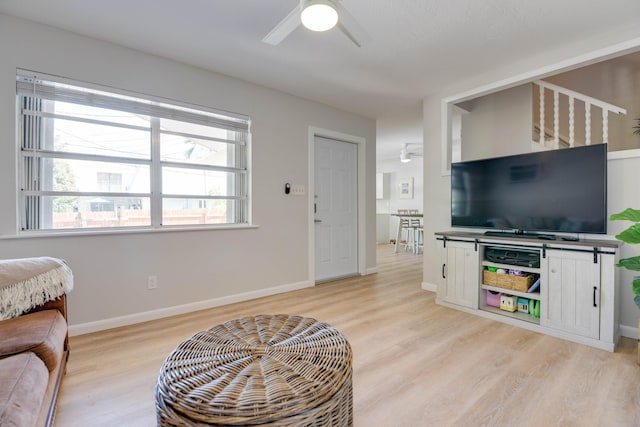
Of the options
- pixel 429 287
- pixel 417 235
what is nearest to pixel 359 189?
pixel 429 287

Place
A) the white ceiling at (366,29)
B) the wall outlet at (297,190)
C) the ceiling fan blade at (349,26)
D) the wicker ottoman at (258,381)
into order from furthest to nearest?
1. the wall outlet at (297,190)
2. the white ceiling at (366,29)
3. the ceiling fan blade at (349,26)
4. the wicker ottoman at (258,381)

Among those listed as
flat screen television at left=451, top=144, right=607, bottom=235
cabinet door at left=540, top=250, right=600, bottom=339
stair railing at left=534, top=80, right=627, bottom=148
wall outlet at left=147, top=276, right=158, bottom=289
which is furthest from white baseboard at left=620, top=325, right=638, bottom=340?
wall outlet at left=147, top=276, right=158, bottom=289

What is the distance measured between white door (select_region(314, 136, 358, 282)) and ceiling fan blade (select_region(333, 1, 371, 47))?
2160mm

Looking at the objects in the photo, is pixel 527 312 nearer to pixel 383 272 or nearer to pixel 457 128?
pixel 383 272

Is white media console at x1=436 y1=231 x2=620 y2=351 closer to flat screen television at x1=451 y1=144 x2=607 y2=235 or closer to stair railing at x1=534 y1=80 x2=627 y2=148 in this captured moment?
flat screen television at x1=451 y1=144 x2=607 y2=235

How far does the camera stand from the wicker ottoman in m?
0.92

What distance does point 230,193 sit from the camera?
3.41 metres

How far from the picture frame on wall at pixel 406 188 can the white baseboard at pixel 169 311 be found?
5602mm

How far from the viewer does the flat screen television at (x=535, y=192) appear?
2.39 m

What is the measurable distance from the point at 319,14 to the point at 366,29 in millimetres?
964

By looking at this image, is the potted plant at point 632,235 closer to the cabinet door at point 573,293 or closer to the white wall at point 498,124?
the cabinet door at point 573,293

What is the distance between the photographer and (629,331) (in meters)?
2.41

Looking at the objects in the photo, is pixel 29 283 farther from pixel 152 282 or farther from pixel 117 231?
pixel 152 282

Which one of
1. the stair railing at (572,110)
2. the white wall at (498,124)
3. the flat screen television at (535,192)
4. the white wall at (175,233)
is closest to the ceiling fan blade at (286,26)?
the white wall at (175,233)
